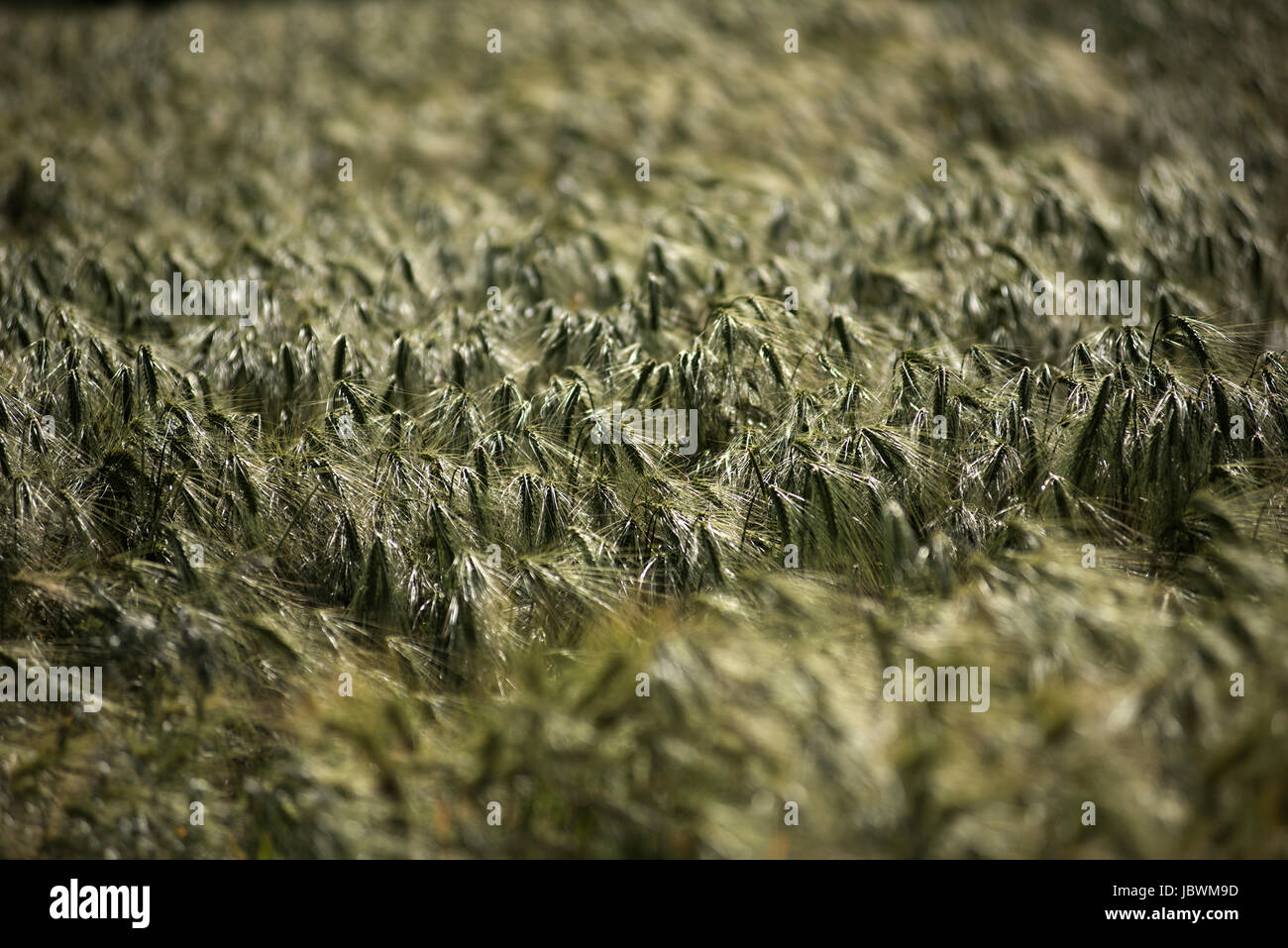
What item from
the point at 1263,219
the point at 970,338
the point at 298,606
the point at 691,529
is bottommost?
the point at 298,606

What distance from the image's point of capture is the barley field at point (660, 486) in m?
2.48

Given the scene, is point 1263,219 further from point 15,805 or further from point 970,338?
point 15,805

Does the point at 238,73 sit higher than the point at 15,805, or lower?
higher

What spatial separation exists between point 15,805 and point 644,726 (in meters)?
2.22

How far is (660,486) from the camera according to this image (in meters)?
3.64

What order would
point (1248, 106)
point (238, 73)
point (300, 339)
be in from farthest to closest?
point (238, 73), point (1248, 106), point (300, 339)

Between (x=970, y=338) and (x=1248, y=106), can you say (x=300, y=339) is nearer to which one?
(x=970, y=338)

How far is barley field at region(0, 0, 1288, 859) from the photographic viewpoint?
2.48 m

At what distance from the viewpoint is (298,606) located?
11.5 feet

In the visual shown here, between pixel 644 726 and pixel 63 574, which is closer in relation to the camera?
pixel 644 726

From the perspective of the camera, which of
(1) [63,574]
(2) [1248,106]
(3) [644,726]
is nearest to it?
(3) [644,726]

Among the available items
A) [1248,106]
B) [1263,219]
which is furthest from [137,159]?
[1248,106]

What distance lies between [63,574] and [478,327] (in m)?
2.24

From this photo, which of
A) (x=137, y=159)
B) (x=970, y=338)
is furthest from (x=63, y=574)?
(x=137, y=159)
